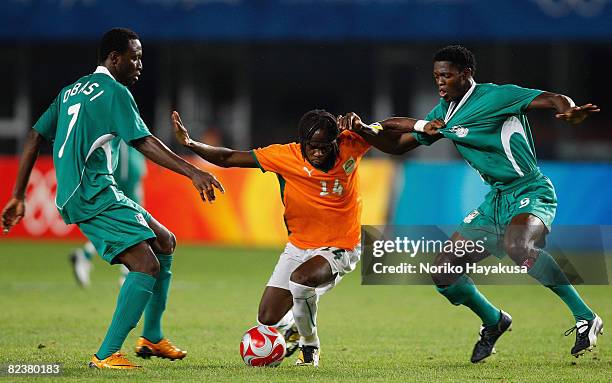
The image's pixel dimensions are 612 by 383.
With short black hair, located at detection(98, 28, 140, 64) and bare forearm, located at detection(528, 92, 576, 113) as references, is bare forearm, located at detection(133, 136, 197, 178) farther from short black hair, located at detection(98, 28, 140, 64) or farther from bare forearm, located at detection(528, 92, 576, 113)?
bare forearm, located at detection(528, 92, 576, 113)

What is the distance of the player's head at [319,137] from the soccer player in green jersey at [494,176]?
6.4 inches

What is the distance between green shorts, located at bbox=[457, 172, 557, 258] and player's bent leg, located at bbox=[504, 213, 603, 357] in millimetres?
107

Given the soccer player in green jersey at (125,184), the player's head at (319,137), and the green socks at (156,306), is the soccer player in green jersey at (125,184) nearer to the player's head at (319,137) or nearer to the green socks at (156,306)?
the green socks at (156,306)

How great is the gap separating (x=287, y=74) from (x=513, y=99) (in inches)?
775

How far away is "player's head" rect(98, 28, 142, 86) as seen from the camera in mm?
7762

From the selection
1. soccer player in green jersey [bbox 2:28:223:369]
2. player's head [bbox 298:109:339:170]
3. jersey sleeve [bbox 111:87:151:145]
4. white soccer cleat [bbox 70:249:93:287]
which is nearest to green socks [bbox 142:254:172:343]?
soccer player in green jersey [bbox 2:28:223:369]

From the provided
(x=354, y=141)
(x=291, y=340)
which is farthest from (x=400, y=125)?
(x=291, y=340)

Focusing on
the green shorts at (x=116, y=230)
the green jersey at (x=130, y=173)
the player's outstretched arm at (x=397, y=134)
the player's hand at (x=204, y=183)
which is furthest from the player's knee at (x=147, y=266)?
the green jersey at (x=130, y=173)

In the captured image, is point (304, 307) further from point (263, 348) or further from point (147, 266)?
point (147, 266)

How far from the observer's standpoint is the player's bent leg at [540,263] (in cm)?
800

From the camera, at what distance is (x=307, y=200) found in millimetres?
8148

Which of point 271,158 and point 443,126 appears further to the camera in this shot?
point 443,126

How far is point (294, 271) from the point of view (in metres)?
7.98

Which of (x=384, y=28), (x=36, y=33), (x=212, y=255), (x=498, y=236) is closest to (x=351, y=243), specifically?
(x=498, y=236)
